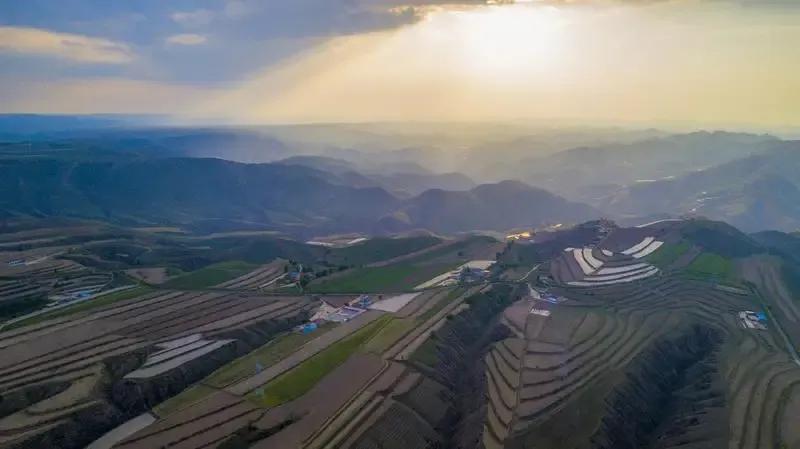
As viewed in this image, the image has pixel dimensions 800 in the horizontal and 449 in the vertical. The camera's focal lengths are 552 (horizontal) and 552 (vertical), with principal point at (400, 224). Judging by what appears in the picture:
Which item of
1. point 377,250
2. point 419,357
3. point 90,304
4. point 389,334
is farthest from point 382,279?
point 90,304

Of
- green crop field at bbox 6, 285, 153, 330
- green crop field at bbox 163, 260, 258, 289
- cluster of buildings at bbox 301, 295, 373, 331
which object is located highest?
green crop field at bbox 6, 285, 153, 330

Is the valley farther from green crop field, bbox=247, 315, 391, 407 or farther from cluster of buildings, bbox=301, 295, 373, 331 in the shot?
cluster of buildings, bbox=301, 295, 373, 331

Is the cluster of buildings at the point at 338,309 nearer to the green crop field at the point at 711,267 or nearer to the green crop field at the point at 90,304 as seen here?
the green crop field at the point at 90,304

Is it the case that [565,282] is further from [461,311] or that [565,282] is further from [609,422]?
[609,422]

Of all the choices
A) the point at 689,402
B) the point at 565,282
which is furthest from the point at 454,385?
the point at 565,282

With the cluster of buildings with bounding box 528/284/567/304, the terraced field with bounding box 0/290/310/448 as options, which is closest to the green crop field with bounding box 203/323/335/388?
the terraced field with bounding box 0/290/310/448

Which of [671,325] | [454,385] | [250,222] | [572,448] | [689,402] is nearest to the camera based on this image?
Result: [572,448]

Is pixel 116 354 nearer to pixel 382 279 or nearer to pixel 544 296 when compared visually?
pixel 382 279
